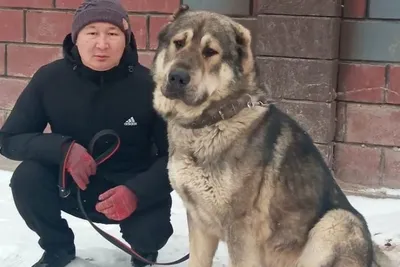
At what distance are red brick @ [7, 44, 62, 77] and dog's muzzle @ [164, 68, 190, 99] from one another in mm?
3250

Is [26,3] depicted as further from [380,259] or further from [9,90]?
[380,259]

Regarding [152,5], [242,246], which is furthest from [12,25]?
[242,246]

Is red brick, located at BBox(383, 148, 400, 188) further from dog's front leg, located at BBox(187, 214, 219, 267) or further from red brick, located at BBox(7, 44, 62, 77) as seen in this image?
red brick, located at BBox(7, 44, 62, 77)

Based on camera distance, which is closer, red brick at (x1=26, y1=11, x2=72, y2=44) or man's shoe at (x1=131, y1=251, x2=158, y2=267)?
man's shoe at (x1=131, y1=251, x2=158, y2=267)

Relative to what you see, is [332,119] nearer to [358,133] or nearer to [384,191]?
[358,133]

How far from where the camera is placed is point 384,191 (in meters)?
5.09

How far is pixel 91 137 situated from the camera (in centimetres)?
347

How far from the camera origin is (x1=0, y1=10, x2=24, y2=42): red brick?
6059 mm

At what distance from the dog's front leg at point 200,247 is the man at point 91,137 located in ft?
0.83

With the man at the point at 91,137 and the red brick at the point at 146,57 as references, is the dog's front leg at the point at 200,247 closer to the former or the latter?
the man at the point at 91,137

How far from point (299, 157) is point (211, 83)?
0.55 meters

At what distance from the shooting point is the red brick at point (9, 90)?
6117 mm

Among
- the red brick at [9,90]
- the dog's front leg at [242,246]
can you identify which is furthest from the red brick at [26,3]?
the dog's front leg at [242,246]

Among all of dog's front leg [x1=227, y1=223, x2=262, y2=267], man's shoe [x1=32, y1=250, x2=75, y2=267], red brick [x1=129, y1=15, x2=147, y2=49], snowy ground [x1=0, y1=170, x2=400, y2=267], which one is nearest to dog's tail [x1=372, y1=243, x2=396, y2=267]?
snowy ground [x1=0, y1=170, x2=400, y2=267]
